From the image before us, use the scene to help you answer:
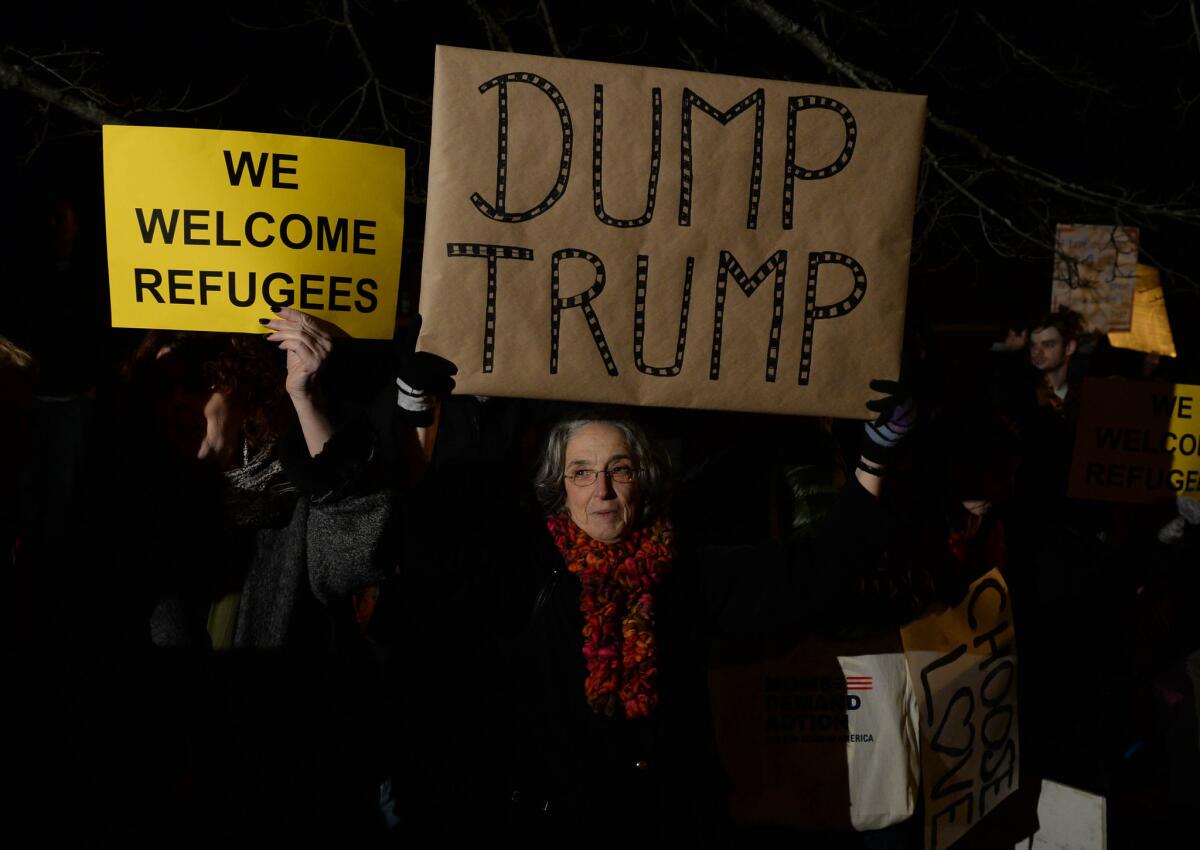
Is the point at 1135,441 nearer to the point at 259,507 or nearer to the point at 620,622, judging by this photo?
the point at 620,622

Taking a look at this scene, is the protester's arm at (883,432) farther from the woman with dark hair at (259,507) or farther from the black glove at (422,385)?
the woman with dark hair at (259,507)

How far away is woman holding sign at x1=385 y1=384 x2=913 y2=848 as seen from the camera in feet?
7.84

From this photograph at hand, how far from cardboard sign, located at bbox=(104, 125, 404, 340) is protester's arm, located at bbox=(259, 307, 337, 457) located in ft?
0.18

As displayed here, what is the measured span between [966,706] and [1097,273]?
9.50ft

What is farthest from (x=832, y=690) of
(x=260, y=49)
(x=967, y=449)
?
(x=260, y=49)

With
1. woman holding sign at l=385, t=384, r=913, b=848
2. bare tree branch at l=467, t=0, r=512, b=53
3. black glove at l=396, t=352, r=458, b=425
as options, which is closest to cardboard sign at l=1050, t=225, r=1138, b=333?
bare tree branch at l=467, t=0, r=512, b=53

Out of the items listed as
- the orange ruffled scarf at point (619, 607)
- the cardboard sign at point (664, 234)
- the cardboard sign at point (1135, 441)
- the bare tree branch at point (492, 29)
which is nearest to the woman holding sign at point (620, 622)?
the orange ruffled scarf at point (619, 607)

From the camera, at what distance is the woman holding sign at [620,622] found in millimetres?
2389

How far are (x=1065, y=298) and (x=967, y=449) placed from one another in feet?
8.42

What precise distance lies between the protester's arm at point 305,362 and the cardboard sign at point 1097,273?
3397 mm

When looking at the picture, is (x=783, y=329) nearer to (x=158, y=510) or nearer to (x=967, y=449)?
(x=967, y=449)

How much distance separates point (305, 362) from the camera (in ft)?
7.64

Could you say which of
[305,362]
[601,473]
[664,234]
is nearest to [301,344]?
[305,362]

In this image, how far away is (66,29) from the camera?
5277 millimetres
